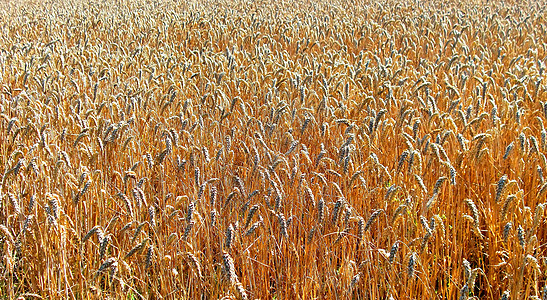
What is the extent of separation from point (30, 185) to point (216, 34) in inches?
195

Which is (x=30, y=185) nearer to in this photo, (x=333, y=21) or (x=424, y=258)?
(x=424, y=258)

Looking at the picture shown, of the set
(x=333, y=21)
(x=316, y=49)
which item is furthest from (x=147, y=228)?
(x=333, y=21)

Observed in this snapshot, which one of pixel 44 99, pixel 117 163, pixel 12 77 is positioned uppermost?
pixel 12 77

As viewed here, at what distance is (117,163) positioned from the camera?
2701 mm

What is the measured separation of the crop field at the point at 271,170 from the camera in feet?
5.92

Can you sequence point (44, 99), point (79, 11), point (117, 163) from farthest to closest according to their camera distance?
point (79, 11) < point (44, 99) < point (117, 163)

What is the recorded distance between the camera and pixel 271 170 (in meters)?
1.95

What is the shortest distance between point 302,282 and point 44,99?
248 cm

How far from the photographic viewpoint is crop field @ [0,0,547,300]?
180cm

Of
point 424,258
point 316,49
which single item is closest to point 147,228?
point 424,258

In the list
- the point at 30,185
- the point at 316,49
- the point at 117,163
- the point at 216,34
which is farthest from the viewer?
the point at 216,34

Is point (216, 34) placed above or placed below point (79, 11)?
below

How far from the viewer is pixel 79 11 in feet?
30.5

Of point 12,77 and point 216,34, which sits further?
point 216,34
